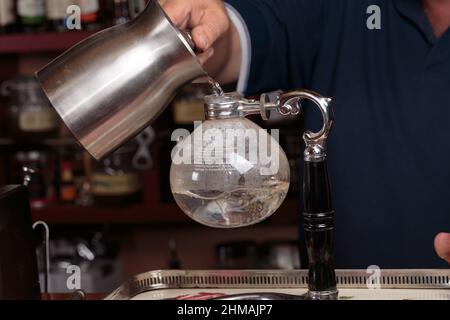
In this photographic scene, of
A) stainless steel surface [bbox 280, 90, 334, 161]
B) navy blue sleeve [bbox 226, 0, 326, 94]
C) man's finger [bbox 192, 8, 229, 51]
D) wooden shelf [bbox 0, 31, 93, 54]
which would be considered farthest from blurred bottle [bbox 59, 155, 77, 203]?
stainless steel surface [bbox 280, 90, 334, 161]

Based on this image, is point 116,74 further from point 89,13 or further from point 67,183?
point 67,183

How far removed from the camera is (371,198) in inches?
59.2

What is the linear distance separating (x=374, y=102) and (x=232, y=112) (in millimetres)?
607

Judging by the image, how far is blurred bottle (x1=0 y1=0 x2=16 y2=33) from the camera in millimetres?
2410

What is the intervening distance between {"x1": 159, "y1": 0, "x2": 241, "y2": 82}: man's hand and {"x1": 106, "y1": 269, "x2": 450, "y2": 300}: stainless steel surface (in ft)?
1.07

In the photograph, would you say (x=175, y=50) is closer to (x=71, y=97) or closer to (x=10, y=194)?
(x=71, y=97)

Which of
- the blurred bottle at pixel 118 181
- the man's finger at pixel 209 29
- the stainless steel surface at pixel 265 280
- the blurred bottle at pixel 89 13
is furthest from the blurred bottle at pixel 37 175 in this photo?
the man's finger at pixel 209 29

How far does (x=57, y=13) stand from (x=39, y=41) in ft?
0.33

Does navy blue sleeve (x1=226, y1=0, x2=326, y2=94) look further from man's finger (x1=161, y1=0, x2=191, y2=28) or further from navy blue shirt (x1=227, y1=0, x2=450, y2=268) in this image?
man's finger (x1=161, y1=0, x2=191, y2=28)

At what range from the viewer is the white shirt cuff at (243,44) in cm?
134

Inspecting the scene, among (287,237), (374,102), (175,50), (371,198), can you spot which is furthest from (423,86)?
(287,237)

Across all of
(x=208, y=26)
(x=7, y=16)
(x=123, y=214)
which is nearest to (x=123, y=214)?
(x=123, y=214)

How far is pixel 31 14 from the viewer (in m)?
2.40

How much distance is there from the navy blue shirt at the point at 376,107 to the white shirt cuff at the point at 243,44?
0.02 metres
